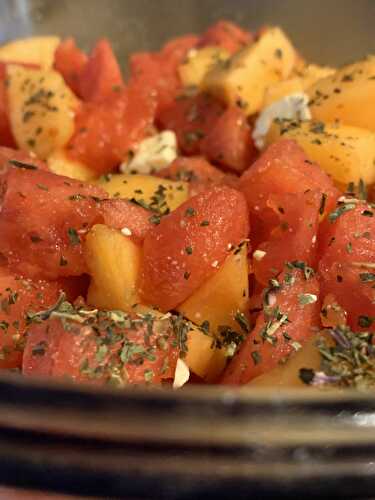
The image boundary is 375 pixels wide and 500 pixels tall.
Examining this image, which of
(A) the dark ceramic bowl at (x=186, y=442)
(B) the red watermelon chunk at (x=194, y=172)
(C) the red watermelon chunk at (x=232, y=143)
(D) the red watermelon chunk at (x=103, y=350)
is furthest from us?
(C) the red watermelon chunk at (x=232, y=143)

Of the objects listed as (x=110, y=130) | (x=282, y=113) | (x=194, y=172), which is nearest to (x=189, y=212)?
(x=194, y=172)

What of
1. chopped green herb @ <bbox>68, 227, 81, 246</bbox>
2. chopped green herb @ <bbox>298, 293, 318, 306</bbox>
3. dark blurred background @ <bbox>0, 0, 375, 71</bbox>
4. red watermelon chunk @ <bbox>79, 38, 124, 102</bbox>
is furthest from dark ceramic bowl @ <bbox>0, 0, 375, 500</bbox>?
dark blurred background @ <bbox>0, 0, 375, 71</bbox>

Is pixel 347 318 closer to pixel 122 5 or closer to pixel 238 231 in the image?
pixel 238 231

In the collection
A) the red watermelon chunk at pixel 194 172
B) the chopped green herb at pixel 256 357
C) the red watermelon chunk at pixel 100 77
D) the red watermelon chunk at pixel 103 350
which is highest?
the red watermelon chunk at pixel 100 77

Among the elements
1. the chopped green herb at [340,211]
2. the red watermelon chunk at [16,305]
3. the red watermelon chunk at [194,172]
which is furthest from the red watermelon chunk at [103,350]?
the red watermelon chunk at [194,172]

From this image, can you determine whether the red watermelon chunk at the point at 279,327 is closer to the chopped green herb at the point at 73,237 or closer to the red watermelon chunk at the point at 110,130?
the chopped green herb at the point at 73,237

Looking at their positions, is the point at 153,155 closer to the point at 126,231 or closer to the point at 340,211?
the point at 126,231

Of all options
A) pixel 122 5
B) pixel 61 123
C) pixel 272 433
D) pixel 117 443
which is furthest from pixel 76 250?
pixel 122 5
